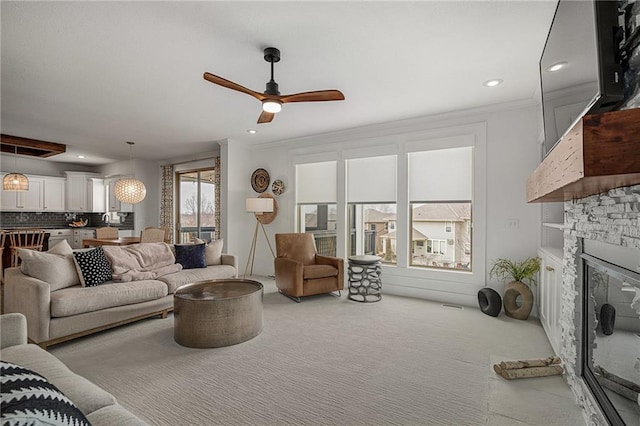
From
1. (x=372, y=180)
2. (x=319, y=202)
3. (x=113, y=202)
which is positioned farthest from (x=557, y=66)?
(x=113, y=202)

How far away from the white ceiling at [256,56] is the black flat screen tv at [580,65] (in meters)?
0.60

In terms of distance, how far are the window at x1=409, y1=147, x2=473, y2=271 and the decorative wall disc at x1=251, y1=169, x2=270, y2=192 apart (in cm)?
283

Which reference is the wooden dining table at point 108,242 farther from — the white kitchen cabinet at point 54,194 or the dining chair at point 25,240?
the white kitchen cabinet at point 54,194

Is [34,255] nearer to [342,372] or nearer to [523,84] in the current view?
[342,372]

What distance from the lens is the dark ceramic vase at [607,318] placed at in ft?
5.33

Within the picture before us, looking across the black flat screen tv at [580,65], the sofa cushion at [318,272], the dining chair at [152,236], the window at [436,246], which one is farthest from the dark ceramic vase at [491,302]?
the dining chair at [152,236]

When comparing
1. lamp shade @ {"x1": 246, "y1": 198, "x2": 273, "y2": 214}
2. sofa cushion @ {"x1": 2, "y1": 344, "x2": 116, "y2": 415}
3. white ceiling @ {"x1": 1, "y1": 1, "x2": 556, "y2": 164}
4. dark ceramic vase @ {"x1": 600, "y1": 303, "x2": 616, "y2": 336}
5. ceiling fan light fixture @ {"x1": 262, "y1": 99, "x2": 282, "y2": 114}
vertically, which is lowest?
sofa cushion @ {"x1": 2, "y1": 344, "x2": 116, "y2": 415}

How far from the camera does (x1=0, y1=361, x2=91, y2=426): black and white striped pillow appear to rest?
708 mm

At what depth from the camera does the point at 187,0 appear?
2119 millimetres

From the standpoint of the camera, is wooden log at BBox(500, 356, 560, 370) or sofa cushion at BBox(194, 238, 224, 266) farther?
sofa cushion at BBox(194, 238, 224, 266)

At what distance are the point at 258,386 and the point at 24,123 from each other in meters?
5.48

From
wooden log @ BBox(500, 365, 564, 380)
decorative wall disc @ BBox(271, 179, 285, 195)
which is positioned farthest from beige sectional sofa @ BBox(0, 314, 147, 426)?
decorative wall disc @ BBox(271, 179, 285, 195)

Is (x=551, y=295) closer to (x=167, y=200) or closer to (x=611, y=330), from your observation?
(x=611, y=330)

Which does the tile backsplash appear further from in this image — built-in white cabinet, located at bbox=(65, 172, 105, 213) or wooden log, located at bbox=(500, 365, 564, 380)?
wooden log, located at bbox=(500, 365, 564, 380)
